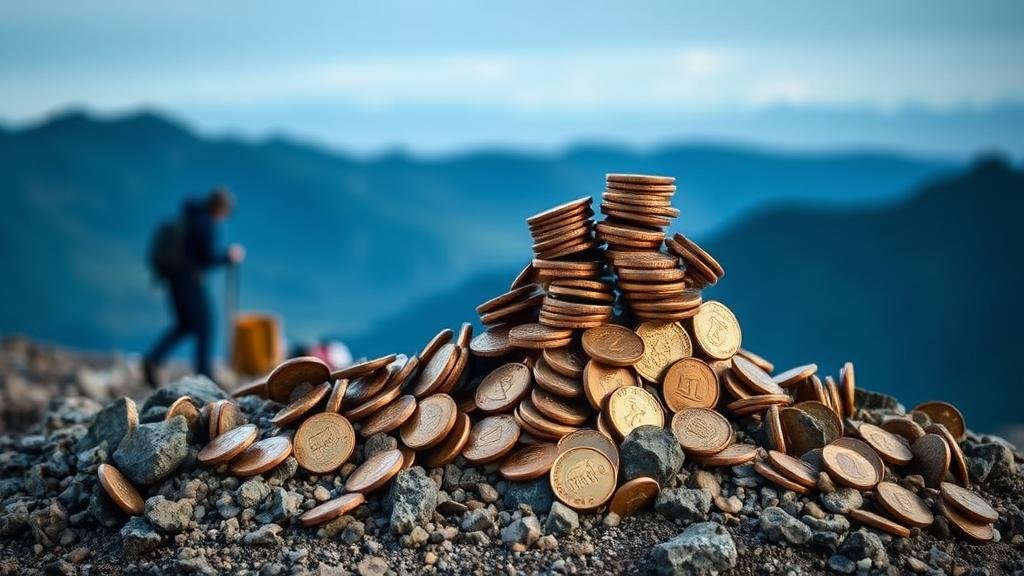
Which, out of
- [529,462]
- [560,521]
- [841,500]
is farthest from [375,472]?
[841,500]

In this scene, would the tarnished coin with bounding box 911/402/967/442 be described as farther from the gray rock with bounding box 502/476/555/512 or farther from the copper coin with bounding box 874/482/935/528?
the gray rock with bounding box 502/476/555/512

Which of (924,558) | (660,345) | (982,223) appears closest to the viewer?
(924,558)

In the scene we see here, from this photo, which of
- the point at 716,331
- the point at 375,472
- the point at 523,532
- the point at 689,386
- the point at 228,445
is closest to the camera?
the point at 523,532

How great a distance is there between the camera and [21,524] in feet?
22.7

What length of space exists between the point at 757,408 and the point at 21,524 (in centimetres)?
524

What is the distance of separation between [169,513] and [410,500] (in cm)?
158

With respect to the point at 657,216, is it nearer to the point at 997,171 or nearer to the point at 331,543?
the point at 331,543

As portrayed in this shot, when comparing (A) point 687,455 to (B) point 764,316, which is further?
(B) point 764,316

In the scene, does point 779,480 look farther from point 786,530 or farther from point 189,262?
point 189,262

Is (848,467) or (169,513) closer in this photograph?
Result: (169,513)

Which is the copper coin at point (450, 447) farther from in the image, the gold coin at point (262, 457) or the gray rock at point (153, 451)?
the gray rock at point (153, 451)

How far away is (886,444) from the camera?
7.21 meters

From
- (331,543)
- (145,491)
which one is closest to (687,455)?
(331,543)

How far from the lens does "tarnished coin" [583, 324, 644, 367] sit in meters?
6.95
